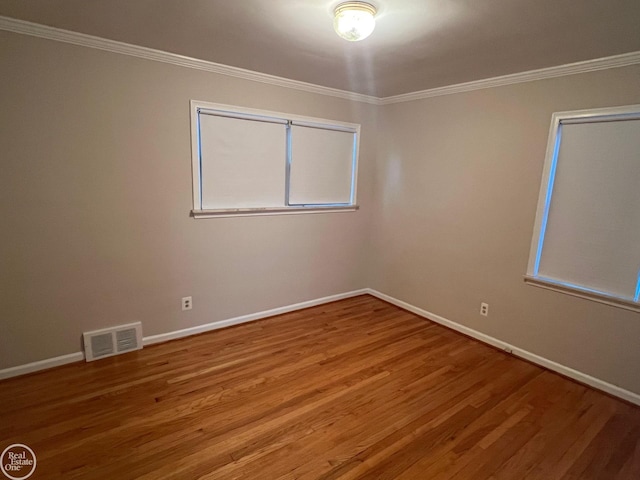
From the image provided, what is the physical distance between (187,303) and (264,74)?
2.18m

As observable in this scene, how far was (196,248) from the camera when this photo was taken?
300 centimetres

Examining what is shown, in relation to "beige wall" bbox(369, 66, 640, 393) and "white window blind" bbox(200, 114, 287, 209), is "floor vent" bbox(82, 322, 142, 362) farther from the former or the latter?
"beige wall" bbox(369, 66, 640, 393)

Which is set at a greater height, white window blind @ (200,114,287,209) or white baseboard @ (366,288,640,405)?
white window blind @ (200,114,287,209)

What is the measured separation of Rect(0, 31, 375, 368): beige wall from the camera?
2.25 meters

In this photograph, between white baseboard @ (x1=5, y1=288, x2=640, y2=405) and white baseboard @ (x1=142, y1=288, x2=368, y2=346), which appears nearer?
white baseboard @ (x1=5, y1=288, x2=640, y2=405)

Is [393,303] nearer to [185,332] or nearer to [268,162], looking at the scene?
[268,162]

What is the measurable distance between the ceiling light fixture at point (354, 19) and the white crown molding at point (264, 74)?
1394mm

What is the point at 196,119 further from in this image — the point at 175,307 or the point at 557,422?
the point at 557,422

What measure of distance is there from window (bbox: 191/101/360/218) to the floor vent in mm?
1093

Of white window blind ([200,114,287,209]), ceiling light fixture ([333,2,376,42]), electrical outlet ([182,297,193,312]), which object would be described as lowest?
electrical outlet ([182,297,193,312])

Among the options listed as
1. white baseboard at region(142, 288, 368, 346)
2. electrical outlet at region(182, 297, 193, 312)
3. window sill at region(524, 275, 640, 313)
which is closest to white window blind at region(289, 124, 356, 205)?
white baseboard at region(142, 288, 368, 346)

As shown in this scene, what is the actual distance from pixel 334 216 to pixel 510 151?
6.00 feet

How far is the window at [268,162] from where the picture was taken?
293 cm

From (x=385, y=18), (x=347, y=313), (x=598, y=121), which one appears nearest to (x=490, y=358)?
(x=347, y=313)
